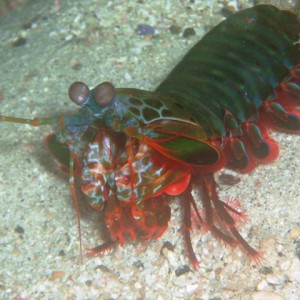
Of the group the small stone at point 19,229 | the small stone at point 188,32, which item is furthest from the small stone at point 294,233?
the small stone at point 188,32

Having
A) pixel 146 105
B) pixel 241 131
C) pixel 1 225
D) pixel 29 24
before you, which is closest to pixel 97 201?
pixel 146 105

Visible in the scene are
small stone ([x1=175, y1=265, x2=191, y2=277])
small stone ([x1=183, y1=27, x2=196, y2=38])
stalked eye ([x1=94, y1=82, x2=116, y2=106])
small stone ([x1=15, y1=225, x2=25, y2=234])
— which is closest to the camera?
stalked eye ([x1=94, y1=82, x2=116, y2=106])

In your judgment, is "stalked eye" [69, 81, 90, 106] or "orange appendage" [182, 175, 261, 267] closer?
"stalked eye" [69, 81, 90, 106]

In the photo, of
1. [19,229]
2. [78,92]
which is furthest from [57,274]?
[78,92]

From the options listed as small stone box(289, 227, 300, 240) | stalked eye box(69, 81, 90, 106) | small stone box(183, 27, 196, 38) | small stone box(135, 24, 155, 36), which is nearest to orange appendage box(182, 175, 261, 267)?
small stone box(289, 227, 300, 240)

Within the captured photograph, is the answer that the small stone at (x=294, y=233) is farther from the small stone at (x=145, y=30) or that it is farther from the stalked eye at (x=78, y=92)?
the small stone at (x=145, y=30)

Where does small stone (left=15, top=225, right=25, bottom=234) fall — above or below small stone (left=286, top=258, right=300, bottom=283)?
below

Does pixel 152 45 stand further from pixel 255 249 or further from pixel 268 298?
pixel 268 298

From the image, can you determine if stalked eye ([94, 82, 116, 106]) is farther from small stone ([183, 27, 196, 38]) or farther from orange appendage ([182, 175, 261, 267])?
small stone ([183, 27, 196, 38])
